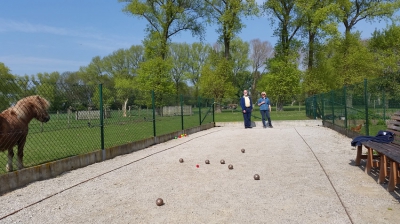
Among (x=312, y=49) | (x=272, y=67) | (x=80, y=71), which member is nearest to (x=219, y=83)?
(x=272, y=67)

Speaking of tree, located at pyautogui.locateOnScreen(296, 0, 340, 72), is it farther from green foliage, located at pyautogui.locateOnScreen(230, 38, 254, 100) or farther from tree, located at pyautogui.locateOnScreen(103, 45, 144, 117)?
tree, located at pyautogui.locateOnScreen(103, 45, 144, 117)

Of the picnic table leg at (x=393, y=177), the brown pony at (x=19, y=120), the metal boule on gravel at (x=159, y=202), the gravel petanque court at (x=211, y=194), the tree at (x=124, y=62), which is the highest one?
the tree at (x=124, y=62)

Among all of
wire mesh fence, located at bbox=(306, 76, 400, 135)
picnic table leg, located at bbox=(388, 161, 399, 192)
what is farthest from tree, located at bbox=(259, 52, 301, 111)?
picnic table leg, located at bbox=(388, 161, 399, 192)

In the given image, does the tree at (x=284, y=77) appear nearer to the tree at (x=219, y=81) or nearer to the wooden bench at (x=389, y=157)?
the tree at (x=219, y=81)

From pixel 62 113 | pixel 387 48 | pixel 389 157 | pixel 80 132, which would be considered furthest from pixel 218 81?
pixel 389 157

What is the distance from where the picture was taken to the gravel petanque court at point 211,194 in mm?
4309

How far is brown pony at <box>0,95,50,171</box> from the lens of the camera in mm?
6266

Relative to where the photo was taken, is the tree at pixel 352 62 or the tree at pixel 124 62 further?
the tree at pixel 124 62

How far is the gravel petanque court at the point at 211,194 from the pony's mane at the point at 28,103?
135 centimetres

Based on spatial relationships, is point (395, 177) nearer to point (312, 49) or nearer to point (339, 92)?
point (339, 92)

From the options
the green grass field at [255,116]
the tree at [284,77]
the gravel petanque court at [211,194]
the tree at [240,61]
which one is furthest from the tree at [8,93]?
the tree at [240,61]

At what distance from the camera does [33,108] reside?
22.4 feet

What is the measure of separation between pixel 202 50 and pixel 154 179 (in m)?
65.3

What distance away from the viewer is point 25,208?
4828 millimetres
